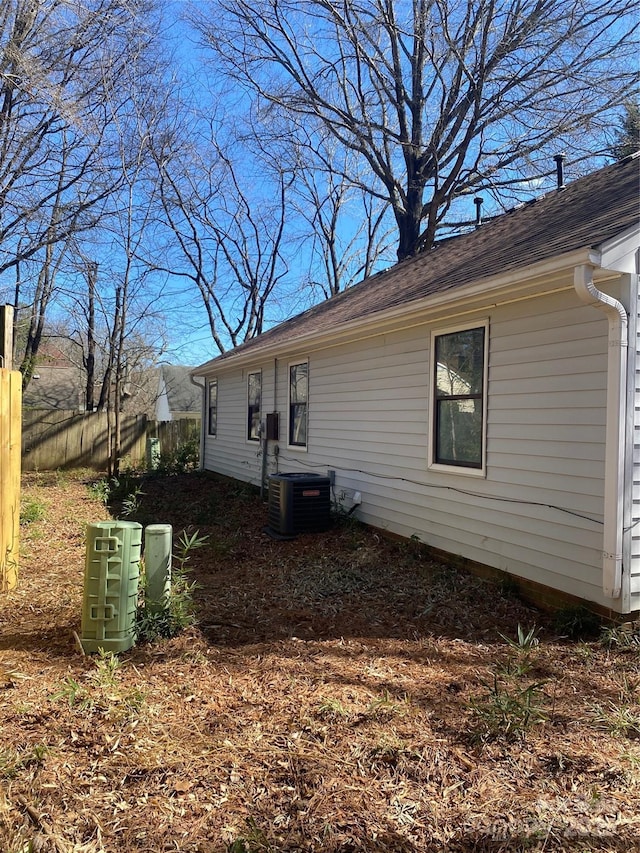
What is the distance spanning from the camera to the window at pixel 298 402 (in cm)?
945

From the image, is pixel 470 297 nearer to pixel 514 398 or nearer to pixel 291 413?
pixel 514 398

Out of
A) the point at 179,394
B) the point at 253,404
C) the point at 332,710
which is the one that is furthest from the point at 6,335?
the point at 179,394

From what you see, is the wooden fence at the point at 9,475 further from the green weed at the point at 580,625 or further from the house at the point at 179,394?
the house at the point at 179,394

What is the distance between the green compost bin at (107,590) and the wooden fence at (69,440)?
1219 centimetres

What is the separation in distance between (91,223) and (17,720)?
1289 cm

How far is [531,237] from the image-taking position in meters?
5.62

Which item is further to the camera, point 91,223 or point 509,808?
point 91,223

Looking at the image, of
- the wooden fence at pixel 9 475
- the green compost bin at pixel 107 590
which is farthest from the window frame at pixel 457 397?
the wooden fence at pixel 9 475

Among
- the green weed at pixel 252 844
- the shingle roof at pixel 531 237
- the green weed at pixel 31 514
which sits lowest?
the green weed at pixel 252 844

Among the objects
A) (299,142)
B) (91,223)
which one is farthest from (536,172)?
(91,223)

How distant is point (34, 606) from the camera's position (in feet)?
14.7

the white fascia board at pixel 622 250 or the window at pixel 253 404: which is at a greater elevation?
the white fascia board at pixel 622 250

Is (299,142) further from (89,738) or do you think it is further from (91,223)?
(89,738)

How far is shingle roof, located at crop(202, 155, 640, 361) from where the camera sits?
14.5ft
